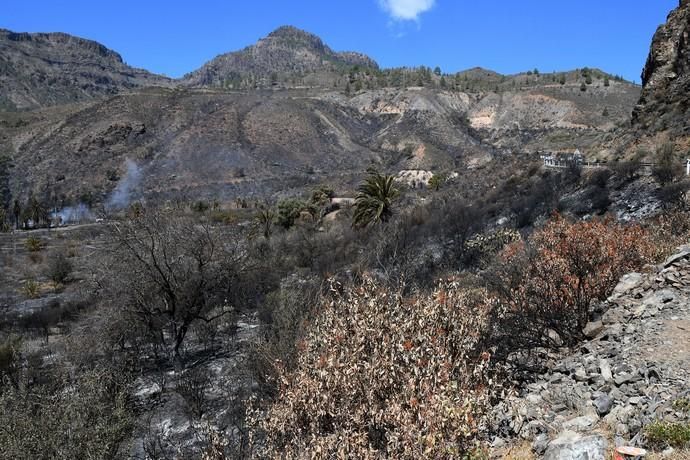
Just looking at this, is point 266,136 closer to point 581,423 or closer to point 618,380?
point 618,380

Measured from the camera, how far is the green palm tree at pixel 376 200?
106ft

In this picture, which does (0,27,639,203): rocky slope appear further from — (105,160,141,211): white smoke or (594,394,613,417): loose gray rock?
(594,394,613,417): loose gray rock

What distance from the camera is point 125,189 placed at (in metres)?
79.5

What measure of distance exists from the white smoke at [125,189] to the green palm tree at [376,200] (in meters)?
47.5

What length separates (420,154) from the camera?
83.8 meters

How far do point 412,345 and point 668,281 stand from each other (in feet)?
15.5

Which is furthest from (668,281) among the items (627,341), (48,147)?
(48,147)

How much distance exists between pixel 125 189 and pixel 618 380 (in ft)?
268

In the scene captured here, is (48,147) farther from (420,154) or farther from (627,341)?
(627,341)

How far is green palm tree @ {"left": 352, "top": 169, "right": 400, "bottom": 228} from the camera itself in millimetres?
32287

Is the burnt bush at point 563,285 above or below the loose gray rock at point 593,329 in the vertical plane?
above

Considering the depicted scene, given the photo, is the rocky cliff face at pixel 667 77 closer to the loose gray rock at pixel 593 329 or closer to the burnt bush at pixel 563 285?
the burnt bush at pixel 563 285

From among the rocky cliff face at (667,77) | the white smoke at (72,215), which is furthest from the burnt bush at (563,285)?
the white smoke at (72,215)

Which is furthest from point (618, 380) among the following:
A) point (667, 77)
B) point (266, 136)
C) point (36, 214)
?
point (266, 136)
